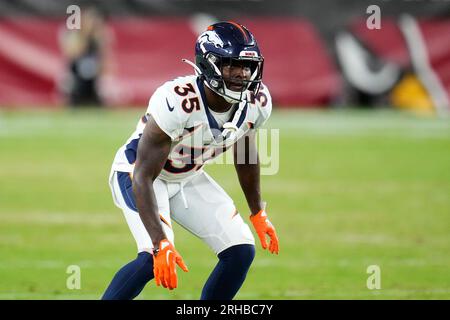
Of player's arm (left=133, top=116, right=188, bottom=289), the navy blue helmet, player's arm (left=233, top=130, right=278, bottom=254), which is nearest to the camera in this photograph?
player's arm (left=133, top=116, right=188, bottom=289)

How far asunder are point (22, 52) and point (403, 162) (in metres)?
7.00

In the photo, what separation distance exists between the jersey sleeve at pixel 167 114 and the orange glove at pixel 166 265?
59 cm

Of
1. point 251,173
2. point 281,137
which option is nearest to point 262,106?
point 251,173

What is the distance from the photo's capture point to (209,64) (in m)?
5.27

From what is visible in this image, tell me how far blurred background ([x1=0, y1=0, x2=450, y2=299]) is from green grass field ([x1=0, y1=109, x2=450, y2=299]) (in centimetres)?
3

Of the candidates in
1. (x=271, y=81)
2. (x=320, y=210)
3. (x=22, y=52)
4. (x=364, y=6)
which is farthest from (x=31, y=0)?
(x=320, y=210)

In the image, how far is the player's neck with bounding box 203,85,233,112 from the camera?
5340mm

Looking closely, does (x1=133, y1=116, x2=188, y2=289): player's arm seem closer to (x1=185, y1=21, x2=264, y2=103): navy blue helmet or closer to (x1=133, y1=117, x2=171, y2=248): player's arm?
(x1=133, y1=117, x2=171, y2=248): player's arm

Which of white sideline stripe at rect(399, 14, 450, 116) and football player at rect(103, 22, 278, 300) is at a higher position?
white sideline stripe at rect(399, 14, 450, 116)

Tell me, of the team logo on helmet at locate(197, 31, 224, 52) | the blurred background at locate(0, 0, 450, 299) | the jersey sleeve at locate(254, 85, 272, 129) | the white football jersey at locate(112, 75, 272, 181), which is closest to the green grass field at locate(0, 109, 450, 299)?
the blurred background at locate(0, 0, 450, 299)

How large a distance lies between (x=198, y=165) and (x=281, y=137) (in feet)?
28.1

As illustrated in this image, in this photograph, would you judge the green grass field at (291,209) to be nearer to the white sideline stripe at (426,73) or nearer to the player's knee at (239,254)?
the white sideline stripe at (426,73)

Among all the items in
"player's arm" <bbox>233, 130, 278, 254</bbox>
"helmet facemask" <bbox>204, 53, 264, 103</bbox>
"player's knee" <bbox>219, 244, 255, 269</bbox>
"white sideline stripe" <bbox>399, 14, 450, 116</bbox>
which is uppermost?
"white sideline stripe" <bbox>399, 14, 450, 116</bbox>

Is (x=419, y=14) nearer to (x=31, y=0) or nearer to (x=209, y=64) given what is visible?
(x=31, y=0)
